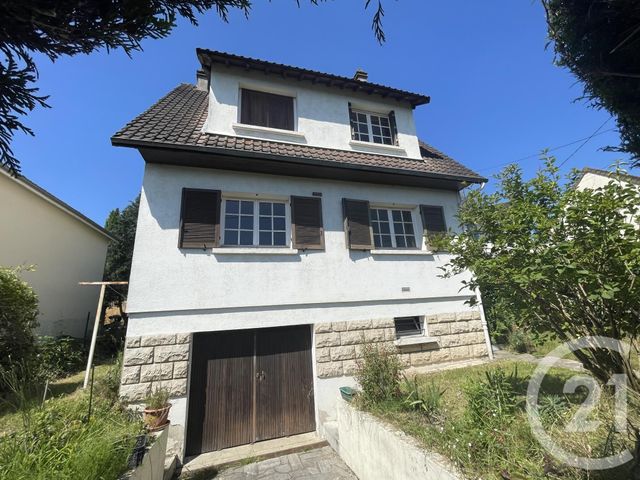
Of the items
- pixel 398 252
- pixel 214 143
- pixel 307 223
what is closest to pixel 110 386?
pixel 307 223

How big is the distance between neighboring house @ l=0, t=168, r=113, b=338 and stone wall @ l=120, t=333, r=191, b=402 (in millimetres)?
6651

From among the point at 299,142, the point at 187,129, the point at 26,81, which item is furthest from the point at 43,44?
the point at 299,142

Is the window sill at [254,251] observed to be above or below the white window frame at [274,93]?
below

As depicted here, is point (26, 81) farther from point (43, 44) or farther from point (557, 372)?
point (557, 372)

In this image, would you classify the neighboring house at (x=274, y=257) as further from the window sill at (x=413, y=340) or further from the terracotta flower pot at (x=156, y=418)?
the terracotta flower pot at (x=156, y=418)

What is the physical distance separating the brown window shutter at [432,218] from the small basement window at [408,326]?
257 cm

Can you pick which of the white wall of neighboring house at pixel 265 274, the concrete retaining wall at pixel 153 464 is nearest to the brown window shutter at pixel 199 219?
the white wall of neighboring house at pixel 265 274

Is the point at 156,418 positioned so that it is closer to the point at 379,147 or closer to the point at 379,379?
the point at 379,379

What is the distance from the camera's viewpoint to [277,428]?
5793mm

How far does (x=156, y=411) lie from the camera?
4664 millimetres

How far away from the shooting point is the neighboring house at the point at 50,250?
→ 8.69m

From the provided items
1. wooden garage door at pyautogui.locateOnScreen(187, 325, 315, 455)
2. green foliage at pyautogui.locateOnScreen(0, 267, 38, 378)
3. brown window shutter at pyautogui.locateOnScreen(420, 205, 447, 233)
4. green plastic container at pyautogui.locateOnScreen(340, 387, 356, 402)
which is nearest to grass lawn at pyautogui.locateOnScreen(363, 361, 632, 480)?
green plastic container at pyautogui.locateOnScreen(340, 387, 356, 402)

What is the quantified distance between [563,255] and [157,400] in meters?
6.48

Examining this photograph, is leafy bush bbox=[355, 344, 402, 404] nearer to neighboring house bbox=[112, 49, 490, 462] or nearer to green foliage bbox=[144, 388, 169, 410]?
neighboring house bbox=[112, 49, 490, 462]
